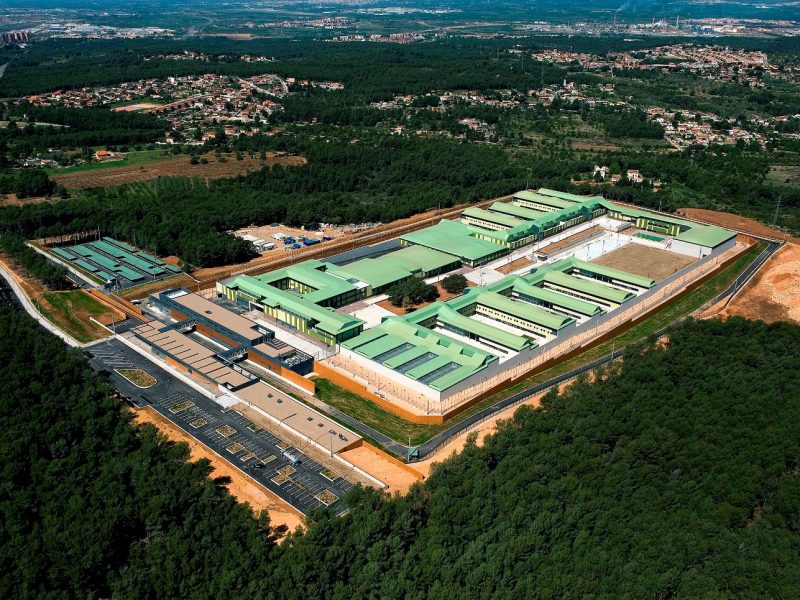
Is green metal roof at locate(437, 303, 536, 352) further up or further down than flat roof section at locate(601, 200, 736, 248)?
further down

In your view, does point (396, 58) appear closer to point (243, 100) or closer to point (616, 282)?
point (243, 100)

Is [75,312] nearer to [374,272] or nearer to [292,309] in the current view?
[292,309]

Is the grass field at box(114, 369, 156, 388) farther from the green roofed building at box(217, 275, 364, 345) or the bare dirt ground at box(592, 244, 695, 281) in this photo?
the bare dirt ground at box(592, 244, 695, 281)

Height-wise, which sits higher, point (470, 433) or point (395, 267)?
point (395, 267)

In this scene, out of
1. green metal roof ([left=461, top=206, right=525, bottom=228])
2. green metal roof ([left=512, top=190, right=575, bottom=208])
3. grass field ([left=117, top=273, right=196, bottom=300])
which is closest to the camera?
grass field ([left=117, top=273, right=196, bottom=300])

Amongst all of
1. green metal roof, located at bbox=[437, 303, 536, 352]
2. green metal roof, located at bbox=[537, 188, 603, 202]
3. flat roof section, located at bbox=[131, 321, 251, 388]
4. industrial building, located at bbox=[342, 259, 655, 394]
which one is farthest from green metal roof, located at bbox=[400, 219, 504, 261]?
flat roof section, located at bbox=[131, 321, 251, 388]

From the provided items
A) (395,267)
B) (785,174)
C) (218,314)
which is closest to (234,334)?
(218,314)

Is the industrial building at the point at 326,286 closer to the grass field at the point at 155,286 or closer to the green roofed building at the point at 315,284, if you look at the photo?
the green roofed building at the point at 315,284
